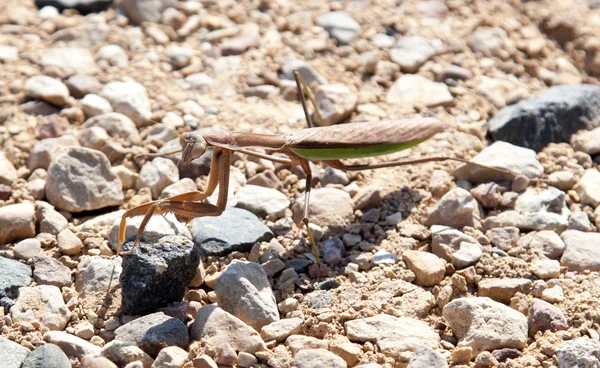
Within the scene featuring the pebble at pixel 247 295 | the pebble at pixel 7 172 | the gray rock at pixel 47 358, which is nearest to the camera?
the gray rock at pixel 47 358

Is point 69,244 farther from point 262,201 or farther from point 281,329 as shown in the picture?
point 281,329

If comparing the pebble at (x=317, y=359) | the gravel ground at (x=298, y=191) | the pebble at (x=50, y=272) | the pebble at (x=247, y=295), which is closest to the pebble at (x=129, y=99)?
the gravel ground at (x=298, y=191)

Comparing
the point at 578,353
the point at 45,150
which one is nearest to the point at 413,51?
the point at 45,150

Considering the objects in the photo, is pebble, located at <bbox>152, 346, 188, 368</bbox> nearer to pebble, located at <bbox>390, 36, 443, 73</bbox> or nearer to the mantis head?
the mantis head

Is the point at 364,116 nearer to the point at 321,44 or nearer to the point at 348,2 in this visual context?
the point at 321,44

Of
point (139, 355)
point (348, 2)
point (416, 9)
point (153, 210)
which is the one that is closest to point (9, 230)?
point (153, 210)

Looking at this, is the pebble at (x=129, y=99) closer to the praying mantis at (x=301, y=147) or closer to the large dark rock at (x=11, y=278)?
the praying mantis at (x=301, y=147)

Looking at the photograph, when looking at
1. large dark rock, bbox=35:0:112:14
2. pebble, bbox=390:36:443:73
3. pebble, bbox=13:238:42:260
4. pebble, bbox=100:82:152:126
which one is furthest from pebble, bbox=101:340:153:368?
large dark rock, bbox=35:0:112:14
